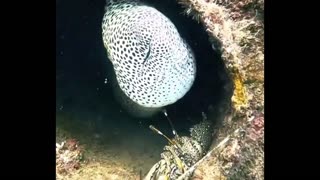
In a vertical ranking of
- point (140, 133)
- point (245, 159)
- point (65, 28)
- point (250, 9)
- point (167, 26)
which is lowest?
point (140, 133)

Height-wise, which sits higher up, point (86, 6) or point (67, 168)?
point (86, 6)

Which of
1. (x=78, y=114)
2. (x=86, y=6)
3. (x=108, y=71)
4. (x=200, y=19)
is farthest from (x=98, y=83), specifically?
(x=200, y=19)

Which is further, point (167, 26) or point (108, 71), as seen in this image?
point (108, 71)

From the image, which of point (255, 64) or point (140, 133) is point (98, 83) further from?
point (255, 64)

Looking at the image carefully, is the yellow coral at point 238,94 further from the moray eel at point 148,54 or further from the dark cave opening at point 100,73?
the moray eel at point 148,54

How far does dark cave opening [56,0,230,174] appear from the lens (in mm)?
3350

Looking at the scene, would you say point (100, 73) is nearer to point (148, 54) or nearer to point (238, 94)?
point (148, 54)

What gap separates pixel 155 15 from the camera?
9.93 ft

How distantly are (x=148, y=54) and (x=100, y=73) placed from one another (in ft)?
3.64

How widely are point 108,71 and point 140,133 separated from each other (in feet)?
2.42

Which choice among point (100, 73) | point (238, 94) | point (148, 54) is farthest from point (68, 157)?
point (238, 94)

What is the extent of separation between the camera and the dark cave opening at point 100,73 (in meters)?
3.35
